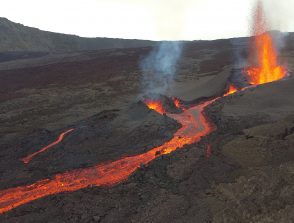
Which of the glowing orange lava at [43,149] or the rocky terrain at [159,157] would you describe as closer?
the rocky terrain at [159,157]

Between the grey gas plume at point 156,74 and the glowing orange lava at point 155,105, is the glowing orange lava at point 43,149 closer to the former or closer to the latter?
the glowing orange lava at point 155,105

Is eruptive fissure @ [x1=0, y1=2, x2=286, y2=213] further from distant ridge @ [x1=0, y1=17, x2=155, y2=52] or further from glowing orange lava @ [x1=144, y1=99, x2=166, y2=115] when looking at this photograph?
distant ridge @ [x1=0, y1=17, x2=155, y2=52]

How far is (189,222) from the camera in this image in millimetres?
11172

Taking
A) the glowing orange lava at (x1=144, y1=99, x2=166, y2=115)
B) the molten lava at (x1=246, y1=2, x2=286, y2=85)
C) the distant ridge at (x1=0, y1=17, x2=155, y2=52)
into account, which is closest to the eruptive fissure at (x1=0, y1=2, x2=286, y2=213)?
the glowing orange lava at (x1=144, y1=99, x2=166, y2=115)

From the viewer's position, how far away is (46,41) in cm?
11069

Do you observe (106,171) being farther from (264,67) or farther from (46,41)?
(46,41)

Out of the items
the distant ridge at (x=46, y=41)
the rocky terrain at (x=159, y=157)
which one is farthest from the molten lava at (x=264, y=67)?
the distant ridge at (x=46, y=41)

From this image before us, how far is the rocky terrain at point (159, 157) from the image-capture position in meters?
11.9

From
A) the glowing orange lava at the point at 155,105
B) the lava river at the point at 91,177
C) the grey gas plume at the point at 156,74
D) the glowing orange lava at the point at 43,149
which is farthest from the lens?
the grey gas plume at the point at 156,74

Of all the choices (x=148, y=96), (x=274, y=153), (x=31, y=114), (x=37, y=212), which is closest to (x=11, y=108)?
(x=31, y=114)

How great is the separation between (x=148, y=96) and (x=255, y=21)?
15.2m

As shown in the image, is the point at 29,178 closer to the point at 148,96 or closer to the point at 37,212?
the point at 37,212

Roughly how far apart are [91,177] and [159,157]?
292 cm

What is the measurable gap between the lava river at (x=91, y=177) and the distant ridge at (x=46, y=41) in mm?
87610
